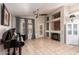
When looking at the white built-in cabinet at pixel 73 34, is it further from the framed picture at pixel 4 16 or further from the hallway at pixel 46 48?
the framed picture at pixel 4 16

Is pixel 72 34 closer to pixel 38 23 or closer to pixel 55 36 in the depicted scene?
pixel 55 36

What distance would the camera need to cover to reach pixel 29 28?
322 centimetres

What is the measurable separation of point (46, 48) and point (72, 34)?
782 mm

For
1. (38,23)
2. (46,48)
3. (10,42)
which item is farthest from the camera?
(38,23)

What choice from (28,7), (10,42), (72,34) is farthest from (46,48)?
(28,7)

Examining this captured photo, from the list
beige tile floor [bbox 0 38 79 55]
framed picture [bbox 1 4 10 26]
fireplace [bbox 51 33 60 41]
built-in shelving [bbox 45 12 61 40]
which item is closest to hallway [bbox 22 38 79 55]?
beige tile floor [bbox 0 38 79 55]

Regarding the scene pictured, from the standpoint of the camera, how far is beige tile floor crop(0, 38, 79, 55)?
3006 millimetres

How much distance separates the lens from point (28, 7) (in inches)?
121

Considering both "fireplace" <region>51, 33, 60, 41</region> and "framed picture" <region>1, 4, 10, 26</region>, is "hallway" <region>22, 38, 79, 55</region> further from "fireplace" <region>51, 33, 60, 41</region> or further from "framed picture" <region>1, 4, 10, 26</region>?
"framed picture" <region>1, 4, 10, 26</region>

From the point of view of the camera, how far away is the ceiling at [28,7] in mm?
3006

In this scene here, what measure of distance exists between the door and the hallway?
5.5 inches
